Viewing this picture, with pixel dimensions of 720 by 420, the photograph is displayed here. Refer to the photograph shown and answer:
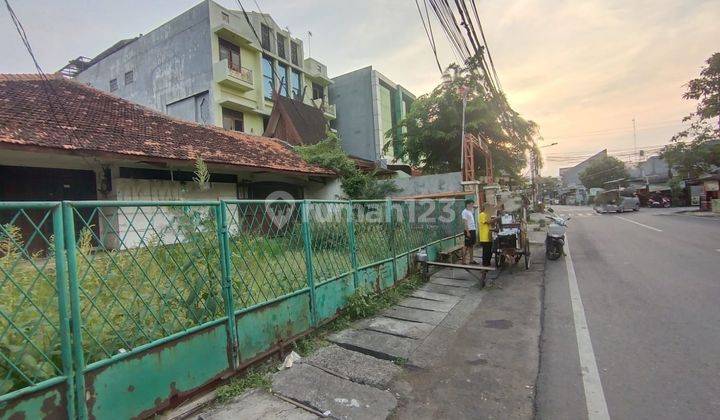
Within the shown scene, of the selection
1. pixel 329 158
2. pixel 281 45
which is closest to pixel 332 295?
pixel 329 158

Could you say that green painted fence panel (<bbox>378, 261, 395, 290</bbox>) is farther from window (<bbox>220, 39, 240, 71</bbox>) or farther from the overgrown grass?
window (<bbox>220, 39, 240, 71</bbox>)

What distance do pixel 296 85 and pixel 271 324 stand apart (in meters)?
22.2

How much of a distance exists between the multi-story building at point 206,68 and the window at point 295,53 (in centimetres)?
20

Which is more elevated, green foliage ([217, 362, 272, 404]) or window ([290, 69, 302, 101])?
window ([290, 69, 302, 101])

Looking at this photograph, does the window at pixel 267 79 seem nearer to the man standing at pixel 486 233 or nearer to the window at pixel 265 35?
the window at pixel 265 35

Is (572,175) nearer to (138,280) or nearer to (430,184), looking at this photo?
(430,184)

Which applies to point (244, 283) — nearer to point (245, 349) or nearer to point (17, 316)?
point (245, 349)

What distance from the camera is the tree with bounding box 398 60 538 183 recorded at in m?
17.3

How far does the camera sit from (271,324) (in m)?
3.74

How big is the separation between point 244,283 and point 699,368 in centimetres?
441

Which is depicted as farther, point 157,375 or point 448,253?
point 448,253

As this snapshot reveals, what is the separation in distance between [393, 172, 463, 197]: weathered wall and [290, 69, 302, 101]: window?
1242 cm

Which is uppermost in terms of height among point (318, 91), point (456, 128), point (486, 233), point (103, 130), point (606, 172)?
point (318, 91)

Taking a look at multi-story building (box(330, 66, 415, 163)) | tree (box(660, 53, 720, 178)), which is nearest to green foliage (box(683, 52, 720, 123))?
tree (box(660, 53, 720, 178))
